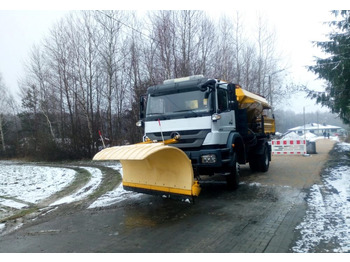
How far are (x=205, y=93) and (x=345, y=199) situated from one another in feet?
13.2

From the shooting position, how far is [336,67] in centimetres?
1144

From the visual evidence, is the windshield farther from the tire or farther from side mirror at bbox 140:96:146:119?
the tire

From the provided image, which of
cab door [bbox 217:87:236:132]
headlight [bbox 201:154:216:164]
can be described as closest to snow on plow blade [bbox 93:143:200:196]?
headlight [bbox 201:154:216:164]

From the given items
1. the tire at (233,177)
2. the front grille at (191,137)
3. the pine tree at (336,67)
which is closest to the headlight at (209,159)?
the front grille at (191,137)

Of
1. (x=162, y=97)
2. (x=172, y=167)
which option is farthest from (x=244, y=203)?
(x=162, y=97)

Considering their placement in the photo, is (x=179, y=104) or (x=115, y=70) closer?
(x=179, y=104)

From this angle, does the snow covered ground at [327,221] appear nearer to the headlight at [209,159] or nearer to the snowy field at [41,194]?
the headlight at [209,159]

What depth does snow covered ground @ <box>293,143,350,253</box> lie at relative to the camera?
383 centimetres

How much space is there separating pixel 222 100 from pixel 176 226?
11.3ft

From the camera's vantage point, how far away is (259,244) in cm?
395

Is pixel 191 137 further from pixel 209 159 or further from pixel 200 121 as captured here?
pixel 209 159

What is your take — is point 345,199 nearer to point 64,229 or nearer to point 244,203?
point 244,203

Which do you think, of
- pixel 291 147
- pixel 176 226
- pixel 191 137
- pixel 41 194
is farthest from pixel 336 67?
pixel 41 194

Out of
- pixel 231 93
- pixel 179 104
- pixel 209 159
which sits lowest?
pixel 209 159
